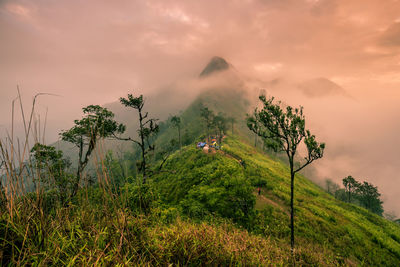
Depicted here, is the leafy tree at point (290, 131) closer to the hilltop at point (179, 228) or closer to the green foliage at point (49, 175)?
the hilltop at point (179, 228)

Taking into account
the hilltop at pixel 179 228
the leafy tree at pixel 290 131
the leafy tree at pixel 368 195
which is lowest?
the leafy tree at pixel 368 195

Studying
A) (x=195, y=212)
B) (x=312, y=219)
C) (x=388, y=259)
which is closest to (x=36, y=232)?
(x=195, y=212)

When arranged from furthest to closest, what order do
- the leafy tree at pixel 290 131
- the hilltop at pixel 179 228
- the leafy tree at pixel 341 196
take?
the leafy tree at pixel 341 196 < the leafy tree at pixel 290 131 < the hilltop at pixel 179 228

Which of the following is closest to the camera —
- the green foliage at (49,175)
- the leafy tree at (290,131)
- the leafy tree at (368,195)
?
the green foliage at (49,175)

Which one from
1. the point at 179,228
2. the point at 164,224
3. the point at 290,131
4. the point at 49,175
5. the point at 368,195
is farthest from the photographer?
the point at 368,195

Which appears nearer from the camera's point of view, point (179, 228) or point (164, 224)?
point (179, 228)

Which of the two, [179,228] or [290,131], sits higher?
[290,131]

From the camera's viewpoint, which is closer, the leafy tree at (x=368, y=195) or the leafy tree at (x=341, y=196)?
the leafy tree at (x=368, y=195)

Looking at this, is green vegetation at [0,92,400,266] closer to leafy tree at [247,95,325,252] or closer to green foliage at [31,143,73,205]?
green foliage at [31,143,73,205]

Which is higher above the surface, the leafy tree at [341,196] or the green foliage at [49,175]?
the green foliage at [49,175]

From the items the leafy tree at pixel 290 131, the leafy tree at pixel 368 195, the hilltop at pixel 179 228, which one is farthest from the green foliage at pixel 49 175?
the leafy tree at pixel 368 195

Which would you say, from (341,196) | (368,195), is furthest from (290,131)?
(341,196)

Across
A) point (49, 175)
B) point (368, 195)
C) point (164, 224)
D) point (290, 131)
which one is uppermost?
point (290, 131)

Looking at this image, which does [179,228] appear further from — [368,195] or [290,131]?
[368,195]
